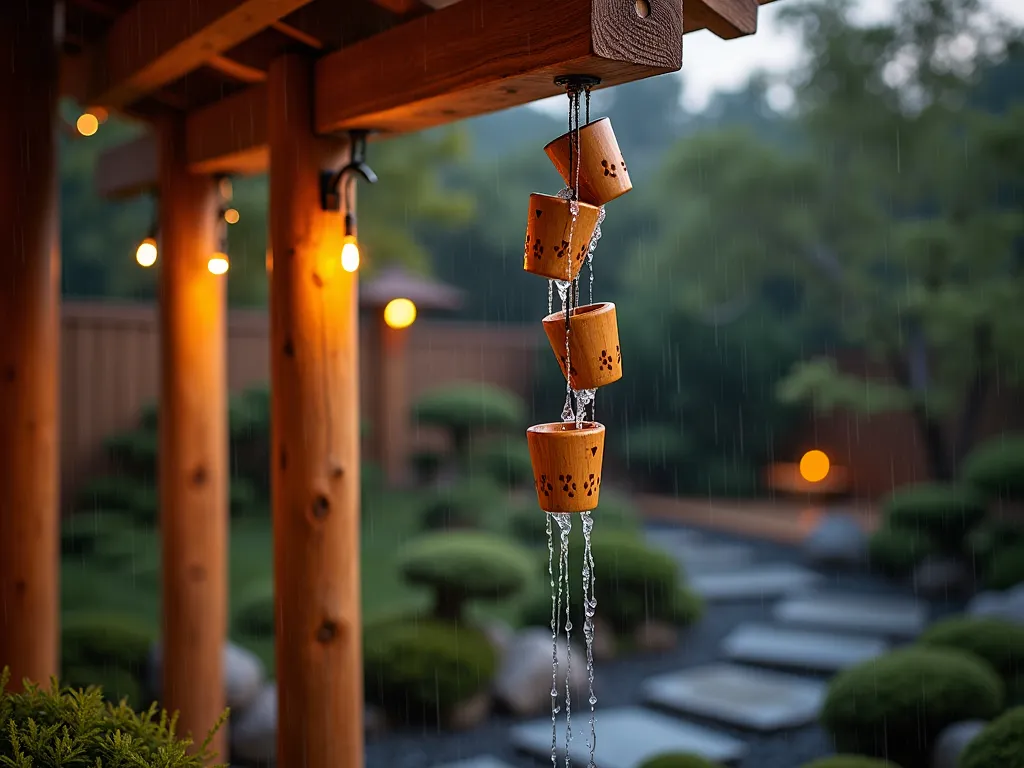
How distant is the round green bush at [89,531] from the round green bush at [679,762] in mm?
5107

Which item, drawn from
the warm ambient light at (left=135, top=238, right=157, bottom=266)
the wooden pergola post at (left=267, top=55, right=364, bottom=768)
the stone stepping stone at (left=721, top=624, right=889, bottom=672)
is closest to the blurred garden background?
the stone stepping stone at (left=721, top=624, right=889, bottom=672)

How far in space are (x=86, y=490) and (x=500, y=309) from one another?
9007mm

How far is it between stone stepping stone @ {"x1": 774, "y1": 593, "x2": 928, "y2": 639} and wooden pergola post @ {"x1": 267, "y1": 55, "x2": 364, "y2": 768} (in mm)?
4360

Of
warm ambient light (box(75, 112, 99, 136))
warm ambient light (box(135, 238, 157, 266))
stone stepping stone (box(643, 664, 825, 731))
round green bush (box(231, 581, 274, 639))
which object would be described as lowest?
stone stepping stone (box(643, 664, 825, 731))

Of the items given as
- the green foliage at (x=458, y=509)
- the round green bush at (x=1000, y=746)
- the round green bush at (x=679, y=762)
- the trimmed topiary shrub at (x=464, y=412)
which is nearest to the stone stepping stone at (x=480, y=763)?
the round green bush at (x=679, y=762)

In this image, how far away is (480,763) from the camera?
439 cm

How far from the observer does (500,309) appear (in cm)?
1596

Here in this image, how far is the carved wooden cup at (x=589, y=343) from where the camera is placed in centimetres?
195

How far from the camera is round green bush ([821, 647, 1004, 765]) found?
3910 millimetres

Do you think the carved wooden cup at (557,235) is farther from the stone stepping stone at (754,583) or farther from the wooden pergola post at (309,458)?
the stone stepping stone at (754,583)

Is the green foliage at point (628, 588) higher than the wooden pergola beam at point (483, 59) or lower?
lower

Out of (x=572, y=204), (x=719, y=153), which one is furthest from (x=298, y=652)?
(x=719, y=153)

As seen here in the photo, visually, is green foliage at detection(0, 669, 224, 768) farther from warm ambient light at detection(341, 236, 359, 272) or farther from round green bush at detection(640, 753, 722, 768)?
round green bush at detection(640, 753, 722, 768)

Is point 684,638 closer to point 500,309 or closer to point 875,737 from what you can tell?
point 875,737
